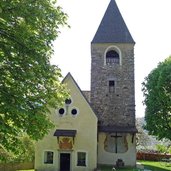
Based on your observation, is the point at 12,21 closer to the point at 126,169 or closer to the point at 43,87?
the point at 43,87

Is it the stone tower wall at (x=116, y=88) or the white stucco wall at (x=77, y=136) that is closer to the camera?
the white stucco wall at (x=77, y=136)

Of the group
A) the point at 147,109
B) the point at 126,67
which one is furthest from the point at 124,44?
the point at 147,109

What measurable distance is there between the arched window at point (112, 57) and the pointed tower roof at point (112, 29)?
132 cm

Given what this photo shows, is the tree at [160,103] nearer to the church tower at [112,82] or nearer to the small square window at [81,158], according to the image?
the church tower at [112,82]

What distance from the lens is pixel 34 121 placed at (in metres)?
13.0

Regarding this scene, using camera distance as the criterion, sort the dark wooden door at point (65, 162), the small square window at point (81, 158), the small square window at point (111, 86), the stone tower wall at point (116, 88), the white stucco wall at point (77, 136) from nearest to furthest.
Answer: the white stucco wall at point (77, 136) → the small square window at point (81, 158) → the dark wooden door at point (65, 162) → the stone tower wall at point (116, 88) → the small square window at point (111, 86)

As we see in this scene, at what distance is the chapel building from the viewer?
1164 inches

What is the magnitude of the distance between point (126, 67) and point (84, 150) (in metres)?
9.35

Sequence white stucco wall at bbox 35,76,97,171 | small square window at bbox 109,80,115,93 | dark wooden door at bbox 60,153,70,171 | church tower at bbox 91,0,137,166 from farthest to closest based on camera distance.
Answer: small square window at bbox 109,80,115,93, church tower at bbox 91,0,137,166, dark wooden door at bbox 60,153,70,171, white stucco wall at bbox 35,76,97,171

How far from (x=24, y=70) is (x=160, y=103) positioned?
Answer: 69.9 feet

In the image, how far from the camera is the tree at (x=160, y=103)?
31.8m

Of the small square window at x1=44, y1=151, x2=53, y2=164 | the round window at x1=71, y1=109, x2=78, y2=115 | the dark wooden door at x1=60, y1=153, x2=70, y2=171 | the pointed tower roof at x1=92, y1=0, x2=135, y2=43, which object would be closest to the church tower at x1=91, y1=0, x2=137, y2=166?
the pointed tower roof at x1=92, y1=0, x2=135, y2=43

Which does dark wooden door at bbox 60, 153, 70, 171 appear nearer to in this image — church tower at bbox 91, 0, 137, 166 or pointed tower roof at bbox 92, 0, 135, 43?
church tower at bbox 91, 0, 137, 166

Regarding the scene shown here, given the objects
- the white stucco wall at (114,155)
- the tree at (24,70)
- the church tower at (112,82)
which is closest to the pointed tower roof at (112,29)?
the church tower at (112,82)
